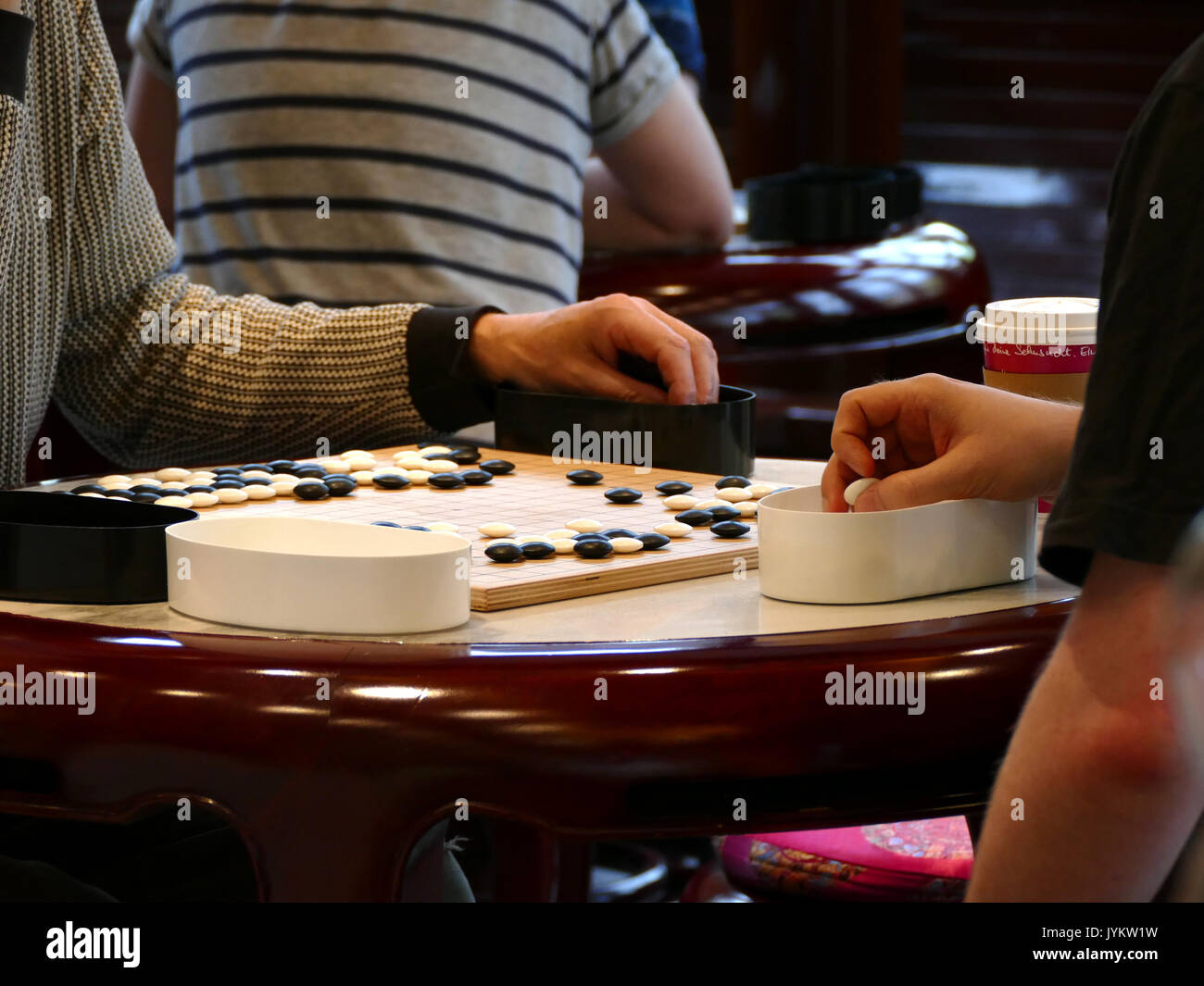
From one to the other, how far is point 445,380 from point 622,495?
0.42 metres

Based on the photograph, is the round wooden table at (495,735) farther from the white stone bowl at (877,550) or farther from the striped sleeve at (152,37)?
the striped sleeve at (152,37)

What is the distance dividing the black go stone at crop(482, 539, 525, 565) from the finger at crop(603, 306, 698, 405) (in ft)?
1.61

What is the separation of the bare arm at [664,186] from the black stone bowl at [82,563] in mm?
1870

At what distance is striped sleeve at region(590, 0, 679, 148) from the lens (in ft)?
8.63

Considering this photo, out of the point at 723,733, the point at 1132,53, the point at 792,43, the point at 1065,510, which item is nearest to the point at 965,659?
the point at 723,733

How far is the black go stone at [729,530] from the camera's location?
49.5 inches

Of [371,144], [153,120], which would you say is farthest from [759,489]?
[153,120]

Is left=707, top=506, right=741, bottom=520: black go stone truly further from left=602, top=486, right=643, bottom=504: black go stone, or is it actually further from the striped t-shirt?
the striped t-shirt

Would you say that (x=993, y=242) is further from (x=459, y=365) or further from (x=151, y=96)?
(x=459, y=365)

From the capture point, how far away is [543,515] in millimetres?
1333

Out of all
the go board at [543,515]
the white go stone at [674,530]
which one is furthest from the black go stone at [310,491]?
the white go stone at [674,530]

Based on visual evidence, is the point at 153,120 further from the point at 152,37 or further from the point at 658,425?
the point at 658,425

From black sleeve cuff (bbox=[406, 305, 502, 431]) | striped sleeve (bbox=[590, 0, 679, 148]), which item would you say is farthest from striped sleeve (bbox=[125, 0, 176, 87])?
black sleeve cuff (bbox=[406, 305, 502, 431])

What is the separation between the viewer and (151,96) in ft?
9.36
